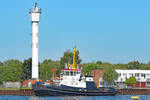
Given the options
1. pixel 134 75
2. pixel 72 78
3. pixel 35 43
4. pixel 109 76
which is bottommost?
pixel 72 78

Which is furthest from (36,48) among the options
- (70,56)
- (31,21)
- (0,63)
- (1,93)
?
(0,63)

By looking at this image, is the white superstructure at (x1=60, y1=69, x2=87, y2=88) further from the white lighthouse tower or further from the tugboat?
the white lighthouse tower

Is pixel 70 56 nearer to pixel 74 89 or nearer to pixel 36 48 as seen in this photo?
pixel 36 48

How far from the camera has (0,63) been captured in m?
194

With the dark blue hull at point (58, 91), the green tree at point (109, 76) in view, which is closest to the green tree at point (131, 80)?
the green tree at point (109, 76)

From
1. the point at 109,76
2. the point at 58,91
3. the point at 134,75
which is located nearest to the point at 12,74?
the point at 109,76

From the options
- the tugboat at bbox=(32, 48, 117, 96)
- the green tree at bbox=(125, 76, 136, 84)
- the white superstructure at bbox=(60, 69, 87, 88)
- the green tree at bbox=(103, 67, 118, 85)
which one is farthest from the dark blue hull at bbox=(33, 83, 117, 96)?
the green tree at bbox=(125, 76, 136, 84)

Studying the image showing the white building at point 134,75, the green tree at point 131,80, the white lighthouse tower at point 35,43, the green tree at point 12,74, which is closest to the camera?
the white lighthouse tower at point 35,43

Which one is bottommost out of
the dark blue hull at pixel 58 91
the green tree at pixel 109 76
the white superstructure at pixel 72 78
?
the dark blue hull at pixel 58 91

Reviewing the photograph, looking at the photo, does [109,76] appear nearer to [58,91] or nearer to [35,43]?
[35,43]

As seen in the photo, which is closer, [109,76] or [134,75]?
[109,76]

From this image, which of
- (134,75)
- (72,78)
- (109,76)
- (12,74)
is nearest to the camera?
(72,78)

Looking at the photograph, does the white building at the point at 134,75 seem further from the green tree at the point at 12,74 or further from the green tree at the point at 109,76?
the green tree at the point at 12,74

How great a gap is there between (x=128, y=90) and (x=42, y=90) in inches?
1048
